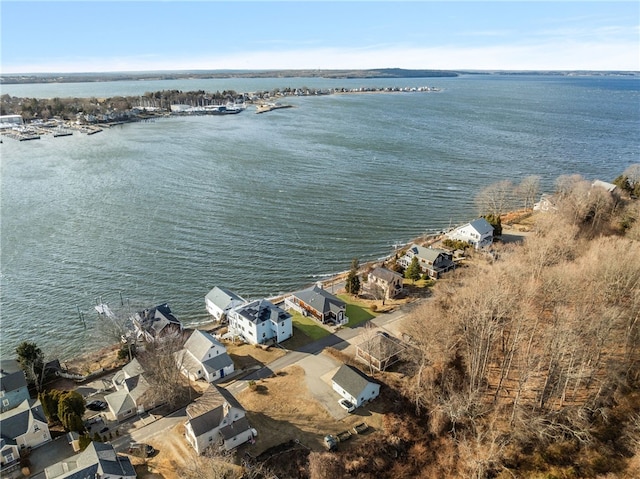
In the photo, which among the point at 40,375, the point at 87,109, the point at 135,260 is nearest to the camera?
the point at 40,375

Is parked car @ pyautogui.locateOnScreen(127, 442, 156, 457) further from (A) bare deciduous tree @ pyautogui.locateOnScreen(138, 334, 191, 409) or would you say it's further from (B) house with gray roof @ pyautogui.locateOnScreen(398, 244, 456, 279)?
(B) house with gray roof @ pyautogui.locateOnScreen(398, 244, 456, 279)

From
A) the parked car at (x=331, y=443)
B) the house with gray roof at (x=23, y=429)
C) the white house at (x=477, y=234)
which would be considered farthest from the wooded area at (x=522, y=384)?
the house with gray roof at (x=23, y=429)

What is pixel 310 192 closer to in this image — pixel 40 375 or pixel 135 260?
pixel 135 260

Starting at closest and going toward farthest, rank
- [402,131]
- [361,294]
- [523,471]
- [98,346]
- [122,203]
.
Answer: [523,471] → [98,346] → [361,294] → [122,203] → [402,131]

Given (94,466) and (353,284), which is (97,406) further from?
(353,284)

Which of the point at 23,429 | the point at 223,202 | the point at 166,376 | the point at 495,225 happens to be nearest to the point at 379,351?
the point at 166,376

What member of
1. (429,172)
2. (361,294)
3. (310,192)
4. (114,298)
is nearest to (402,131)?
(429,172)

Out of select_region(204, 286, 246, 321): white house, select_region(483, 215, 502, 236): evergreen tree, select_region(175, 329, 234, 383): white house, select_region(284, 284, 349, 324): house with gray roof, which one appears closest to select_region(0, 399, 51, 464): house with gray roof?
select_region(175, 329, 234, 383): white house
